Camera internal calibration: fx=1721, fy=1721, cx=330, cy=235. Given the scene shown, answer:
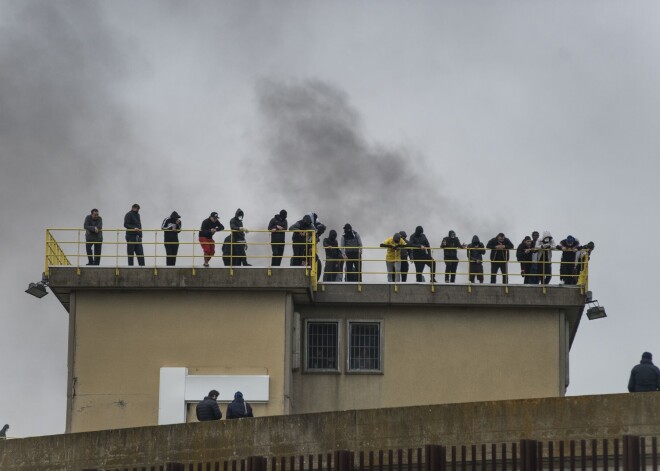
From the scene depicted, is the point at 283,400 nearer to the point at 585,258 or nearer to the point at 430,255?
the point at 430,255

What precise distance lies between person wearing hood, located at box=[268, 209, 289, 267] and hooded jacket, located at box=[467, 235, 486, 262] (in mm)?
4381

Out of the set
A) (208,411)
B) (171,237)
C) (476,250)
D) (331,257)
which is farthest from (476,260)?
(208,411)

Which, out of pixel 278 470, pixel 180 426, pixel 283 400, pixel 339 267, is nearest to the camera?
pixel 278 470

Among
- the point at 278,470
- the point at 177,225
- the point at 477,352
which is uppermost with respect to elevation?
the point at 177,225

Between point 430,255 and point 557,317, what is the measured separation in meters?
3.31

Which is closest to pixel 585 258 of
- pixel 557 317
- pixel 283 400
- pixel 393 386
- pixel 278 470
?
pixel 557 317

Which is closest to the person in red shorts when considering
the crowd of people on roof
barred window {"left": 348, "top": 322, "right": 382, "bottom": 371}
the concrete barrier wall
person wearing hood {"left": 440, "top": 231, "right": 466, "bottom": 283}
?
the crowd of people on roof

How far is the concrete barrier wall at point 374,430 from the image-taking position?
26.9 metres

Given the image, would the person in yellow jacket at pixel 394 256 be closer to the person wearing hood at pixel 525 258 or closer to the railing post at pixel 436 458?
the person wearing hood at pixel 525 258

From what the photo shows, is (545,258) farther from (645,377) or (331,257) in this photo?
(645,377)

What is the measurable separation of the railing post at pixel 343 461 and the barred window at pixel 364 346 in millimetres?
15242

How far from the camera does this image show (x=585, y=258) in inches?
1591

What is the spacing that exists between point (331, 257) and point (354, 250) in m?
0.57

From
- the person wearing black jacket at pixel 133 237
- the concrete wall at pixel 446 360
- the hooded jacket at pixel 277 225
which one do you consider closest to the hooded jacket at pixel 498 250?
the concrete wall at pixel 446 360
